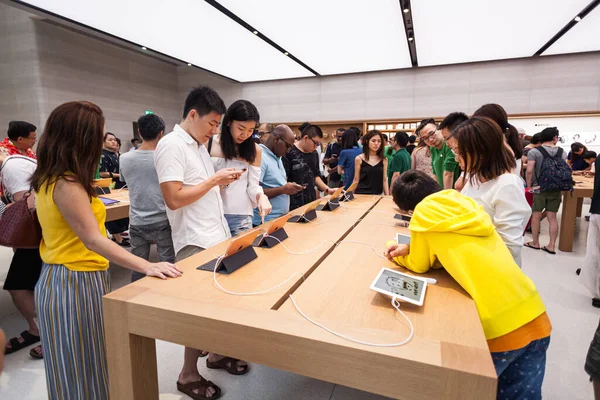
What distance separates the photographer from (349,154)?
4016 mm

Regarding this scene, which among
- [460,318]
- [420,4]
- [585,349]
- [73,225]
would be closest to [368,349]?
[460,318]

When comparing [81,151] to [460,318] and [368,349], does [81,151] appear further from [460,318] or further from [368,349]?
[460,318]

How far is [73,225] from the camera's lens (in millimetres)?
1125

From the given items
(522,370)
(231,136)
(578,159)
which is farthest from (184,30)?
(578,159)

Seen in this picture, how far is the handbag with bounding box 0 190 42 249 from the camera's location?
5.06 ft

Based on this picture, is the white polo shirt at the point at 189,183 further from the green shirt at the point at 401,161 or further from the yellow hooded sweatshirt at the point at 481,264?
the green shirt at the point at 401,161

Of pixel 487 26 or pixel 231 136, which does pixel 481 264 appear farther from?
pixel 487 26

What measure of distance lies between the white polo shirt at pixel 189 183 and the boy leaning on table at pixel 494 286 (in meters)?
0.92

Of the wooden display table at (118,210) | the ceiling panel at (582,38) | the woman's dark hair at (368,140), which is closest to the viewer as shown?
the wooden display table at (118,210)

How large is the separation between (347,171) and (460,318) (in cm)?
321

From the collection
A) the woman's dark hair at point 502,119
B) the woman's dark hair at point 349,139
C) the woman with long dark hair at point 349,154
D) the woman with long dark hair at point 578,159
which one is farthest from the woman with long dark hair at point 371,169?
the woman with long dark hair at point 578,159

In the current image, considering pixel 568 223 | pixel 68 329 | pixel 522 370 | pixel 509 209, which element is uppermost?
pixel 509 209

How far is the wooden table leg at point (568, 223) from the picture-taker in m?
3.89

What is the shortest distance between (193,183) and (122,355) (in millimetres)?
719
